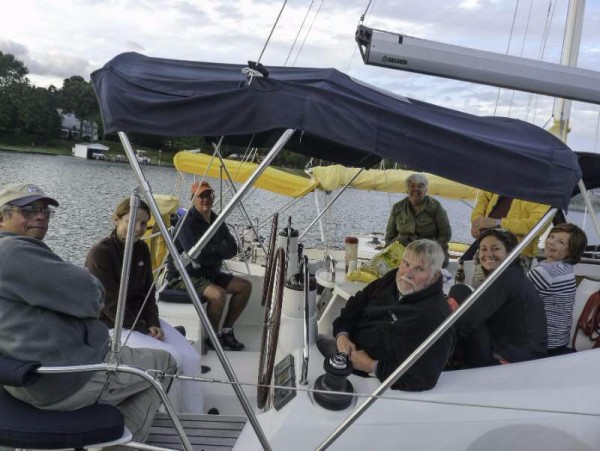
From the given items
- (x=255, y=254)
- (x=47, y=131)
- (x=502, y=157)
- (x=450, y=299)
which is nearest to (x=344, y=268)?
(x=450, y=299)

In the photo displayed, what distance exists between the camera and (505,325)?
2375 millimetres

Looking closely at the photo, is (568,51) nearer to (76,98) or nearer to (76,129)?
(76,98)

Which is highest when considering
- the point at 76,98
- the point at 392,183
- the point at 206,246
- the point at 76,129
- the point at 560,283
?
the point at 76,98

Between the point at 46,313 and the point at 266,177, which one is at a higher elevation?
the point at 266,177

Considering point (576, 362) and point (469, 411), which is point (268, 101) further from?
point (576, 362)

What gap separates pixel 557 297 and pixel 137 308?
250 centimetres

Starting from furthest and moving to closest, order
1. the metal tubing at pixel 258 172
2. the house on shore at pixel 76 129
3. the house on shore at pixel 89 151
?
1. the house on shore at pixel 76 129
2. the house on shore at pixel 89 151
3. the metal tubing at pixel 258 172

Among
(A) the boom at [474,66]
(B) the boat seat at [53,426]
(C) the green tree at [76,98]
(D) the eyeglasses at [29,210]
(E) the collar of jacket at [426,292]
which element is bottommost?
(B) the boat seat at [53,426]

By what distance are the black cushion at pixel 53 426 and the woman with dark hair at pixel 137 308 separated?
750 mm

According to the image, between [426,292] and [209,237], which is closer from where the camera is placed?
[209,237]

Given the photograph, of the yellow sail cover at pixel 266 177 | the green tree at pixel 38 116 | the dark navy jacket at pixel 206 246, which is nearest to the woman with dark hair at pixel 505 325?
the dark navy jacket at pixel 206 246

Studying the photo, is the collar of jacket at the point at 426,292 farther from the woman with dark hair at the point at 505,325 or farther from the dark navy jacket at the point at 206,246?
the dark navy jacket at the point at 206,246

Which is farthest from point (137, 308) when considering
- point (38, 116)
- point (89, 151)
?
point (38, 116)

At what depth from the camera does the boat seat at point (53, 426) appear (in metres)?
1.70
